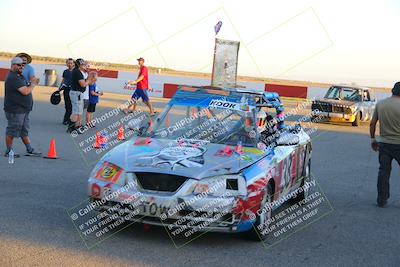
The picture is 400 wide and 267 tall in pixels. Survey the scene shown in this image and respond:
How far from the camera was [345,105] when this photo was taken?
2292cm

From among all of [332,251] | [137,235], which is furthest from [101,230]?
[332,251]

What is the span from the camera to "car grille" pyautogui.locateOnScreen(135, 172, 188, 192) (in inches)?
226

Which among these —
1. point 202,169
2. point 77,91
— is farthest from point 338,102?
point 202,169

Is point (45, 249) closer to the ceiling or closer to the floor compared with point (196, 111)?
closer to the floor

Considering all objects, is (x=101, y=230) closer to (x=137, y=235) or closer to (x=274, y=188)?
(x=137, y=235)

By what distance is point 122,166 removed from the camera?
236 inches

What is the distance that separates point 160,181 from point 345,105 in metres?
18.1

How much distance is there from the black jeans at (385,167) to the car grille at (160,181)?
3.90 meters

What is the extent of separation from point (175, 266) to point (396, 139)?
4736mm

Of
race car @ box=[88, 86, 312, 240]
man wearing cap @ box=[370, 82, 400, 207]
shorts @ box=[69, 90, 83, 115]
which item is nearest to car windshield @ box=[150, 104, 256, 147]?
race car @ box=[88, 86, 312, 240]

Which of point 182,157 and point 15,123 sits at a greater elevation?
point 182,157

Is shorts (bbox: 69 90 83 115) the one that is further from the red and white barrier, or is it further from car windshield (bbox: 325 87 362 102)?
the red and white barrier

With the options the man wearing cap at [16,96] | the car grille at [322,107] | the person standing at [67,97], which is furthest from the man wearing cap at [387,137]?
the car grille at [322,107]

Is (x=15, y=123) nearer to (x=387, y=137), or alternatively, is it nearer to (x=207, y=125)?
(x=207, y=125)
